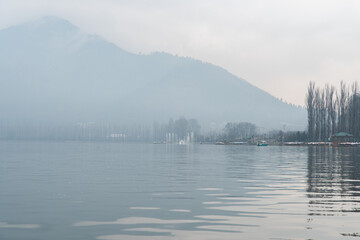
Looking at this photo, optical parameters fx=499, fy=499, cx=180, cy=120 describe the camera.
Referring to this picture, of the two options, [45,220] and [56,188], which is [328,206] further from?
[56,188]

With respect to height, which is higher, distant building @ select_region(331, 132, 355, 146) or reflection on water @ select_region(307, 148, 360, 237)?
distant building @ select_region(331, 132, 355, 146)

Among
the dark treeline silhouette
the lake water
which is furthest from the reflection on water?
the dark treeline silhouette

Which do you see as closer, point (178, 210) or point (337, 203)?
point (178, 210)

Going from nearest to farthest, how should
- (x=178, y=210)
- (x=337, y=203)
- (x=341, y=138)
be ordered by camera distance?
(x=178, y=210) → (x=337, y=203) → (x=341, y=138)

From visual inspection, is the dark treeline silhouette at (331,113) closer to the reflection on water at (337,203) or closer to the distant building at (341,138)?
the distant building at (341,138)

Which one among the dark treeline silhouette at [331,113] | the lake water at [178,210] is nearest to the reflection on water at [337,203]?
the lake water at [178,210]

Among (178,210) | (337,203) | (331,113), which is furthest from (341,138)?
(178,210)

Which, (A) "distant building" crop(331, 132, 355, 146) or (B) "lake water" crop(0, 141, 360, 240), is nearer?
(B) "lake water" crop(0, 141, 360, 240)

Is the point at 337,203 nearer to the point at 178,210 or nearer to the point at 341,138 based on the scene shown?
the point at 178,210

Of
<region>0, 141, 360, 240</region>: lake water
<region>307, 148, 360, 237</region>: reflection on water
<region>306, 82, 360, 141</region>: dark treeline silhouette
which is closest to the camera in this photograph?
<region>0, 141, 360, 240</region>: lake water

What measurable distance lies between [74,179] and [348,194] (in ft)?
64.9

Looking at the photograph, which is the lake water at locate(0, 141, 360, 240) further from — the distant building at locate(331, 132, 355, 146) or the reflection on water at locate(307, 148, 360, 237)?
the distant building at locate(331, 132, 355, 146)

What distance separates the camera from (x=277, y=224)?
17969 mm

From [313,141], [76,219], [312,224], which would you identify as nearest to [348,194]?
[312,224]
